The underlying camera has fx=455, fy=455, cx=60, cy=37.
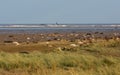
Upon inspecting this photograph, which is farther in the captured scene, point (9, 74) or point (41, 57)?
point (41, 57)

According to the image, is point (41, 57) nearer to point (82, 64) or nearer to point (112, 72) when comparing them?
point (82, 64)

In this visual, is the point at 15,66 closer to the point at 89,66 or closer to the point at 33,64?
the point at 33,64

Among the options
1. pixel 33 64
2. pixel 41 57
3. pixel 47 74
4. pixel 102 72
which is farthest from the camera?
pixel 41 57

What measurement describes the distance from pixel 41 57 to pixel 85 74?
18.1ft

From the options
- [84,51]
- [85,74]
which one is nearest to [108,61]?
[85,74]

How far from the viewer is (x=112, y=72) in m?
14.6

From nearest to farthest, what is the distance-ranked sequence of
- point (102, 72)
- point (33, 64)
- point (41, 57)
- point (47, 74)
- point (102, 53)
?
point (47, 74), point (102, 72), point (33, 64), point (41, 57), point (102, 53)

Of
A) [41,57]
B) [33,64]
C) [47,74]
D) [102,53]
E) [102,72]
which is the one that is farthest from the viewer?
[102,53]

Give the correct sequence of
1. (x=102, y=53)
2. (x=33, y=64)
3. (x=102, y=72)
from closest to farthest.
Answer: (x=102, y=72), (x=33, y=64), (x=102, y=53)

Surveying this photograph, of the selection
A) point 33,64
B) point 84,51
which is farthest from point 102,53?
point 33,64

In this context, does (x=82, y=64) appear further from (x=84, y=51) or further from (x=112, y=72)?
(x=84, y=51)

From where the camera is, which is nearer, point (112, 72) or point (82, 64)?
point (112, 72)

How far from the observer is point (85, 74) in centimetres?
1409

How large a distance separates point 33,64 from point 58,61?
1.48 meters
